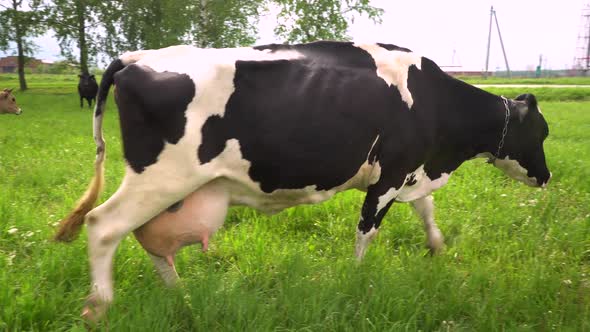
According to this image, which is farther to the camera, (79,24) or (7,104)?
(79,24)

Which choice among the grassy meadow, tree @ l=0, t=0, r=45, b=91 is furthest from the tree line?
the grassy meadow

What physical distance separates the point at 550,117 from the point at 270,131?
13510 millimetres

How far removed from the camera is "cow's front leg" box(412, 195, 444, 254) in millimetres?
4359

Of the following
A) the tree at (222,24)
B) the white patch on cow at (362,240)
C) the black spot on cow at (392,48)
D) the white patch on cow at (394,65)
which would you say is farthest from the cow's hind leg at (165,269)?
the tree at (222,24)

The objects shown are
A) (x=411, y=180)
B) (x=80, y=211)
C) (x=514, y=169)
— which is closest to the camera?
(x=80, y=211)

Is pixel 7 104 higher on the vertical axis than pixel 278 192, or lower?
lower

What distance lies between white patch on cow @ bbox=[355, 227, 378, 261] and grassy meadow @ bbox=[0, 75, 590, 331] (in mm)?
85

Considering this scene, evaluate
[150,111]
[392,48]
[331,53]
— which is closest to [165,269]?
[150,111]

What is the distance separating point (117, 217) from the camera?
2854 millimetres

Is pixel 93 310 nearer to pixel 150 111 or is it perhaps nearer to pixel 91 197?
pixel 91 197

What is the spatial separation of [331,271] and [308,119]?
3.65 feet

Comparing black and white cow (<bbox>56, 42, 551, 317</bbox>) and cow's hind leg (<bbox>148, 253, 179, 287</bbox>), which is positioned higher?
black and white cow (<bbox>56, 42, 551, 317</bbox>)

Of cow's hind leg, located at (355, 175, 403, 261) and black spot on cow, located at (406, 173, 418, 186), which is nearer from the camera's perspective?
cow's hind leg, located at (355, 175, 403, 261)

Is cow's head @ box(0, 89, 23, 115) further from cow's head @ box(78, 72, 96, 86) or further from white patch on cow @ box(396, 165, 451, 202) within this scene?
white patch on cow @ box(396, 165, 451, 202)
